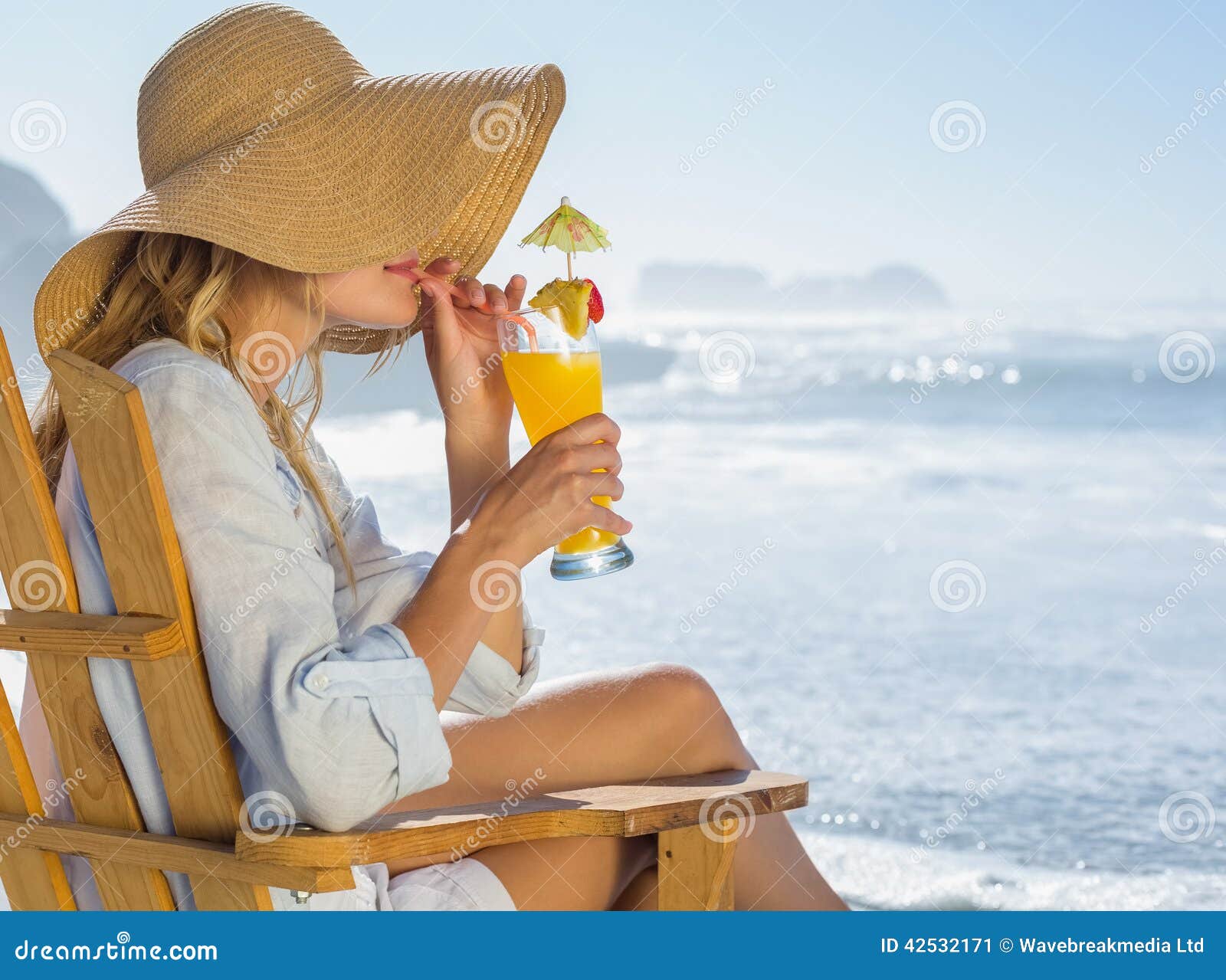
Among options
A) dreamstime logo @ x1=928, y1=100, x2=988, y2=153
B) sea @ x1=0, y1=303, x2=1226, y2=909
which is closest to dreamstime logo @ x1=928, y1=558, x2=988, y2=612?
sea @ x1=0, y1=303, x2=1226, y2=909

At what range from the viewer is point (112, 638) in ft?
4.11

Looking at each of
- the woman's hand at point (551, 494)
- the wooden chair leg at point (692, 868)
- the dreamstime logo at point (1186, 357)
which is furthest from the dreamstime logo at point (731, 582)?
the dreamstime logo at point (1186, 357)

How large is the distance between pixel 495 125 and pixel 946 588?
5.79 m

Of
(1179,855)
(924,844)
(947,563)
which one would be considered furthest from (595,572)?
(947,563)

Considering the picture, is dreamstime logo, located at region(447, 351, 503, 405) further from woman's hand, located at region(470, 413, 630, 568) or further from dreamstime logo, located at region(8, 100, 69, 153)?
dreamstime logo, located at region(8, 100, 69, 153)

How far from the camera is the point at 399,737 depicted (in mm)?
1243

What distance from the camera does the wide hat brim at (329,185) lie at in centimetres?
141

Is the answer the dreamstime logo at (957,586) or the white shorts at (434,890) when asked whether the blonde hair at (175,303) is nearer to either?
the white shorts at (434,890)

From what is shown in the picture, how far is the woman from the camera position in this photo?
4.10ft

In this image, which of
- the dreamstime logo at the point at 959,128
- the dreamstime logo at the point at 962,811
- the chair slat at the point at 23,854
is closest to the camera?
the chair slat at the point at 23,854

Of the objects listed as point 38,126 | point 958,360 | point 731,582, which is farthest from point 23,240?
point 38,126

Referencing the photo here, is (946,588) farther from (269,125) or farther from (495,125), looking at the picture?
(269,125)

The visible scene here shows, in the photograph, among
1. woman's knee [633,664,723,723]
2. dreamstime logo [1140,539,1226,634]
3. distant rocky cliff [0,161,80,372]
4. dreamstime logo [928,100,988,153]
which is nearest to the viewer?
woman's knee [633,664,723,723]
